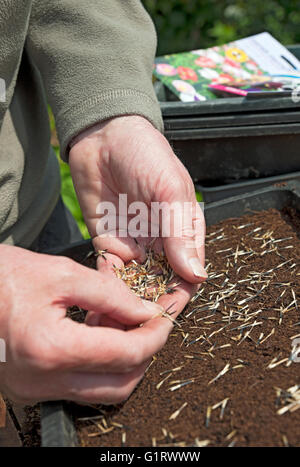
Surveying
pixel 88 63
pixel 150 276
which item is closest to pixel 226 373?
pixel 150 276

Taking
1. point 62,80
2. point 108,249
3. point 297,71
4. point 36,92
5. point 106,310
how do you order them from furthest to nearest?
point 297,71 → point 36,92 → point 62,80 → point 108,249 → point 106,310

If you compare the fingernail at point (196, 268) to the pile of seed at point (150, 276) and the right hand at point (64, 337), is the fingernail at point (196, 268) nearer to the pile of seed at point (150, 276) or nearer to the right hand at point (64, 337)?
the pile of seed at point (150, 276)

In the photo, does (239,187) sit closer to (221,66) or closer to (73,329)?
(221,66)

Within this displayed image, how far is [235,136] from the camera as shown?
1907 mm

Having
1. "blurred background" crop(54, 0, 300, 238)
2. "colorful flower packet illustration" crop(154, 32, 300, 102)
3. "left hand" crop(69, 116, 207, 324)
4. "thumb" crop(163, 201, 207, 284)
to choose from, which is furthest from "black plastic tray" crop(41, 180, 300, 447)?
"blurred background" crop(54, 0, 300, 238)

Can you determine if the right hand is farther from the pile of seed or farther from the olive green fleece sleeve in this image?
the olive green fleece sleeve

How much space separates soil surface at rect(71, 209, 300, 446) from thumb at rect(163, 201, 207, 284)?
12cm

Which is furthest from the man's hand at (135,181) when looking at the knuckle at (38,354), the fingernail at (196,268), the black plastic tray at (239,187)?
the black plastic tray at (239,187)

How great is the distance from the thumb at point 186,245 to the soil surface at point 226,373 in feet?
0.40

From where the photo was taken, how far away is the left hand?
1.23 m

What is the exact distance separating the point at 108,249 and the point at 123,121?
0.38m

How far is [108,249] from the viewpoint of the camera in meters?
1.42
